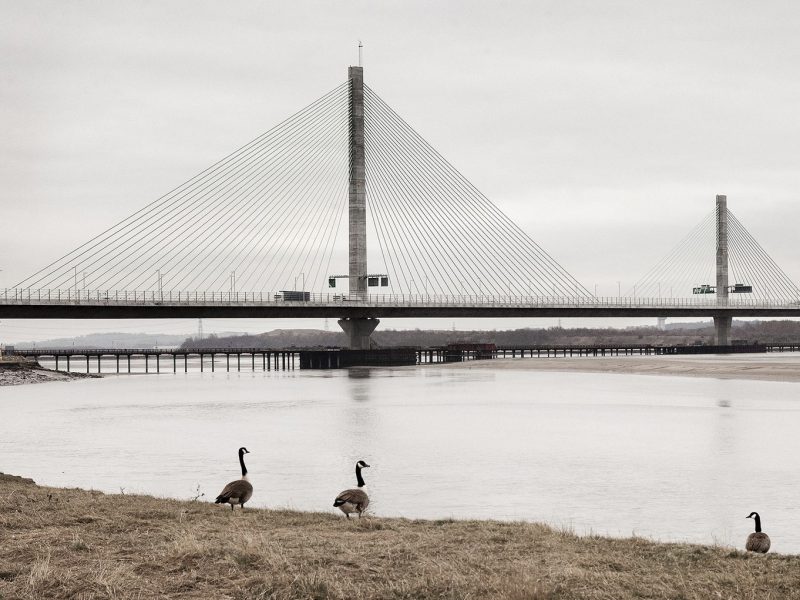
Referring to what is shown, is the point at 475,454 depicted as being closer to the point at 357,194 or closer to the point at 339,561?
the point at 339,561

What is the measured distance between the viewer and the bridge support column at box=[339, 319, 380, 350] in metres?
104

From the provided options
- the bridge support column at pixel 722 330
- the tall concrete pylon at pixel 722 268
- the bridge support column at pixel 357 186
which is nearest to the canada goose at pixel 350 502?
the bridge support column at pixel 357 186

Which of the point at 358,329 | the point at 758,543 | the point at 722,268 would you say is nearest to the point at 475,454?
Answer: the point at 758,543

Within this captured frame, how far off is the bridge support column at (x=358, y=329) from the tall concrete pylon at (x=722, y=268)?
5944cm

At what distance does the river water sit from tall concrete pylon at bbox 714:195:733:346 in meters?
87.2

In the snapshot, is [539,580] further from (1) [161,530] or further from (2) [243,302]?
(2) [243,302]

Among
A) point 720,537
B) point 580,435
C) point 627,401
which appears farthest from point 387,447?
point 627,401

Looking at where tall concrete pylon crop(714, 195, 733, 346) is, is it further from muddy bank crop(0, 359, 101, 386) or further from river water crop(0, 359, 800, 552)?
muddy bank crop(0, 359, 101, 386)

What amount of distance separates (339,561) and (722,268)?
134m

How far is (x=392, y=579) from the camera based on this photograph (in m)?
9.12

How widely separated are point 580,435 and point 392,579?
829 inches

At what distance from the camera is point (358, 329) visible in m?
104

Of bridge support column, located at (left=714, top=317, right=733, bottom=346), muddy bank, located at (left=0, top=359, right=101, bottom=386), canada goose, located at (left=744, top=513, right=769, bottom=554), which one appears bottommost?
muddy bank, located at (left=0, top=359, right=101, bottom=386)

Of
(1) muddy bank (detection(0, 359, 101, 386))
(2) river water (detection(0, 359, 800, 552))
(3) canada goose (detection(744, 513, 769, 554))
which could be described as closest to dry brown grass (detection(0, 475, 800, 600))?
(3) canada goose (detection(744, 513, 769, 554))
